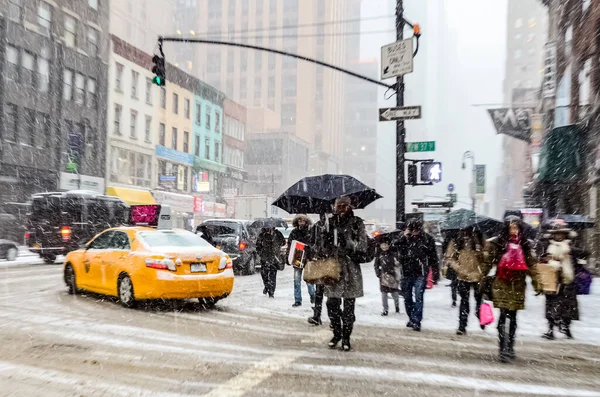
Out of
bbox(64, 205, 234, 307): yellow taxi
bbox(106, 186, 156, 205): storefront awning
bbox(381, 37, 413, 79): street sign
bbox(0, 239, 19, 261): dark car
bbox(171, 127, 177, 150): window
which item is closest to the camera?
bbox(64, 205, 234, 307): yellow taxi

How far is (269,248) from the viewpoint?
12430mm

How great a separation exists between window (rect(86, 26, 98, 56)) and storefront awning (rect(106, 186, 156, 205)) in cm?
921

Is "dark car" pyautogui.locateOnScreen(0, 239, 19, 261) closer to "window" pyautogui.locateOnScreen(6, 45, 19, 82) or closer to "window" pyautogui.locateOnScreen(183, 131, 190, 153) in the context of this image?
"window" pyautogui.locateOnScreen(6, 45, 19, 82)

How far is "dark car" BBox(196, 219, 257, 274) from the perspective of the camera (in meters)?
18.2

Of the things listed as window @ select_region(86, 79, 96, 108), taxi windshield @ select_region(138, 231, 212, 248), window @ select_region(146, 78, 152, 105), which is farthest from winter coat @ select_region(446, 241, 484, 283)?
window @ select_region(146, 78, 152, 105)

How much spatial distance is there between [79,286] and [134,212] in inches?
595

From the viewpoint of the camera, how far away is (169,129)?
49281 millimetres

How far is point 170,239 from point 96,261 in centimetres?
163

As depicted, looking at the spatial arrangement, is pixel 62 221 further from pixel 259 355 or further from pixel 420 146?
pixel 259 355

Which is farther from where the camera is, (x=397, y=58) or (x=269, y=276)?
(x=397, y=58)

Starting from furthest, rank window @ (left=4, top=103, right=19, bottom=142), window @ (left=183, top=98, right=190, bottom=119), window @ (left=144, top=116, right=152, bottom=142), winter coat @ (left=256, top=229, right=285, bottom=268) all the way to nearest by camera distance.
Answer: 1. window @ (left=183, top=98, right=190, bottom=119)
2. window @ (left=144, top=116, right=152, bottom=142)
3. window @ (left=4, top=103, right=19, bottom=142)
4. winter coat @ (left=256, top=229, right=285, bottom=268)

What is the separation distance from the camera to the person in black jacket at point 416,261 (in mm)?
8781

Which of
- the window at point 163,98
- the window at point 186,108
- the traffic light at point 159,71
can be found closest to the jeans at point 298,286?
the traffic light at point 159,71

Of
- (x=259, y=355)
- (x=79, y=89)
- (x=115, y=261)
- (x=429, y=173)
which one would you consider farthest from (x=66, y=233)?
(x=79, y=89)
